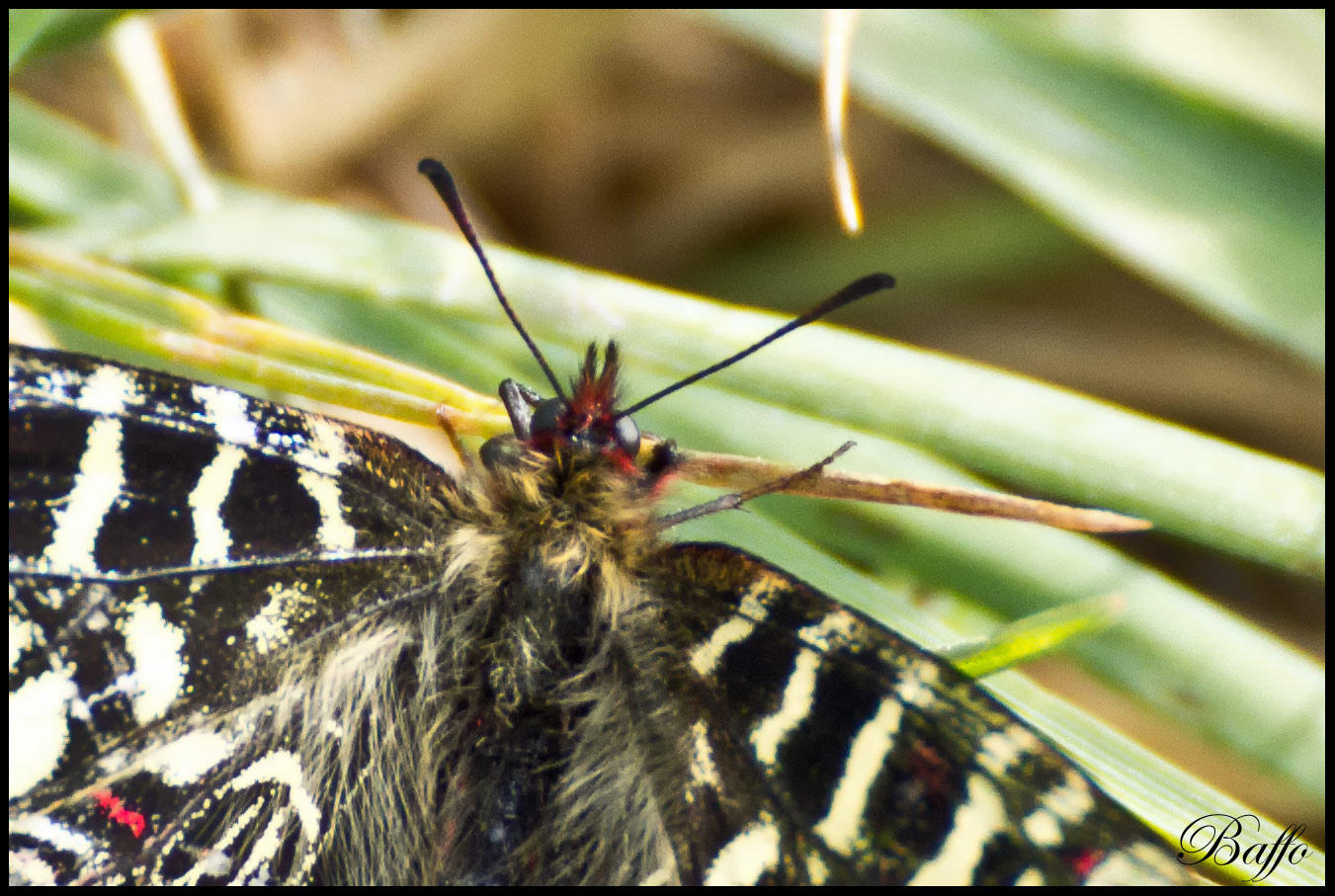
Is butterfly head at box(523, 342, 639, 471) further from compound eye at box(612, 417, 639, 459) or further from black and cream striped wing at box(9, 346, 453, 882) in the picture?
black and cream striped wing at box(9, 346, 453, 882)

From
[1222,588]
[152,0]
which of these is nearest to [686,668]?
[152,0]

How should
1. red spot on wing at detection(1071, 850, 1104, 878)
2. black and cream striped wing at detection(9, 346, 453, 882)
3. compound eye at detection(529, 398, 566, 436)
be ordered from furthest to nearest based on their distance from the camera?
compound eye at detection(529, 398, 566, 436) < black and cream striped wing at detection(9, 346, 453, 882) < red spot on wing at detection(1071, 850, 1104, 878)

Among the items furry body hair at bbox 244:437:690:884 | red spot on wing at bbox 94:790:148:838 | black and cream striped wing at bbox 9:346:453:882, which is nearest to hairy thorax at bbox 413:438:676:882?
furry body hair at bbox 244:437:690:884

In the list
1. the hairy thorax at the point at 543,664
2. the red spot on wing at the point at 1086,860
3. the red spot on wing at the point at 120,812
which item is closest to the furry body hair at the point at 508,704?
the hairy thorax at the point at 543,664

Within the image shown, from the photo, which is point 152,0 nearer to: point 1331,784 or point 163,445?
point 163,445

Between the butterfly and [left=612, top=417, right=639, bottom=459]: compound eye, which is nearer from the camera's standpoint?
the butterfly

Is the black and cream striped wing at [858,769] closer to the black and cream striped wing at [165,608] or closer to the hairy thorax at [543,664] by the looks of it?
the hairy thorax at [543,664]

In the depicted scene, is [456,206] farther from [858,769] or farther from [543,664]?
[858,769]
